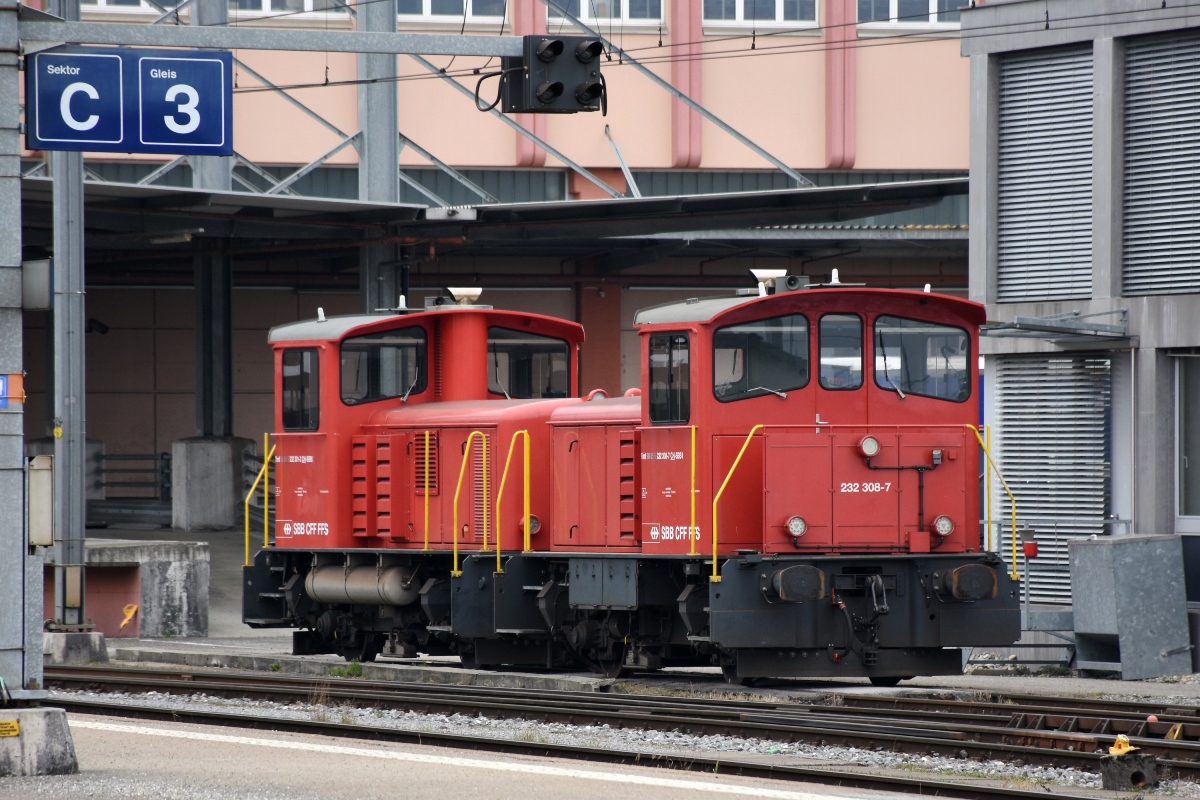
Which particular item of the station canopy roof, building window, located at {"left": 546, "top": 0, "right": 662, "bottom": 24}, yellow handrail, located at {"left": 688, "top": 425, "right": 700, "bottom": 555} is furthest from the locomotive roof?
building window, located at {"left": 546, "top": 0, "right": 662, "bottom": 24}

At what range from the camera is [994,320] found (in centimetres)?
1830

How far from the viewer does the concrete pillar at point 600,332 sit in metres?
35.7

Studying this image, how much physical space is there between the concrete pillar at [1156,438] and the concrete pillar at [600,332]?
63.8 ft

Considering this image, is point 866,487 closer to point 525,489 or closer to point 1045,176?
point 525,489

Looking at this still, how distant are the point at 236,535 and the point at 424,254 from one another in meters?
6.21

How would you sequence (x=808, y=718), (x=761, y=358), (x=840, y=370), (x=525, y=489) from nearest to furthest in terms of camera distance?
(x=808, y=718), (x=761, y=358), (x=840, y=370), (x=525, y=489)

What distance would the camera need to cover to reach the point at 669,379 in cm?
1349

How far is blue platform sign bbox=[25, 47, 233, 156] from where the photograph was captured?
9.90 meters

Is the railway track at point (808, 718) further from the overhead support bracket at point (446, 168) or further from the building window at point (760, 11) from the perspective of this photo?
the building window at point (760, 11)

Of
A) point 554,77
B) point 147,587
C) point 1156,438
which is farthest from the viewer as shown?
point 147,587

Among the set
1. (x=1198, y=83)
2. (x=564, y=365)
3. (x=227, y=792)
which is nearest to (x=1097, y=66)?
(x=1198, y=83)

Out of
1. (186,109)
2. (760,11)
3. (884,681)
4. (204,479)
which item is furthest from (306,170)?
(186,109)

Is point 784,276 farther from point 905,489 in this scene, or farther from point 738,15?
point 738,15

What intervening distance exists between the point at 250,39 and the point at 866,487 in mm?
5876
